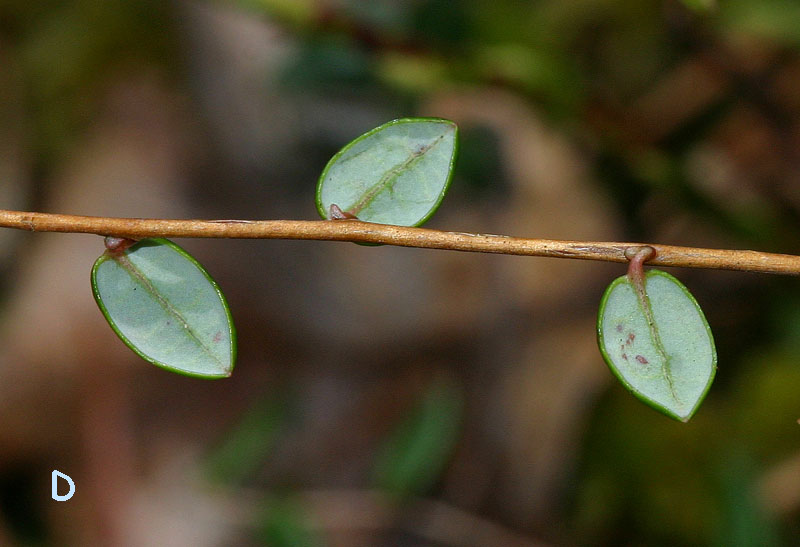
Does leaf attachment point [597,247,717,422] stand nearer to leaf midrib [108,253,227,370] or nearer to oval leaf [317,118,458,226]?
oval leaf [317,118,458,226]

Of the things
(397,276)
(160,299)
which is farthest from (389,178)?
(397,276)

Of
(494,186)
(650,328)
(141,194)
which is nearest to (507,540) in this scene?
(494,186)

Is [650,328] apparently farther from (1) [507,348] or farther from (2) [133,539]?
(2) [133,539]

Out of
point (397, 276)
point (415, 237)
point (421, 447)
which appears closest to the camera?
point (415, 237)

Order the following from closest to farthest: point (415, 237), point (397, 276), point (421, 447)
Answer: point (415, 237) < point (421, 447) < point (397, 276)

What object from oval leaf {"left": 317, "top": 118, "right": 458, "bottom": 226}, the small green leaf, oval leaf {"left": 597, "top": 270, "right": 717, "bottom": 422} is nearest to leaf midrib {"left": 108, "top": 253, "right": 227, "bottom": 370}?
the small green leaf

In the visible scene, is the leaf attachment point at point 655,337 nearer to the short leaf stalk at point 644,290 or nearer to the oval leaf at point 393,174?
the short leaf stalk at point 644,290

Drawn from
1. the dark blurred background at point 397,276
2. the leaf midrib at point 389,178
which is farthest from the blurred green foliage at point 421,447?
the leaf midrib at point 389,178

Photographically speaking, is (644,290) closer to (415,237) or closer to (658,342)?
(658,342)
